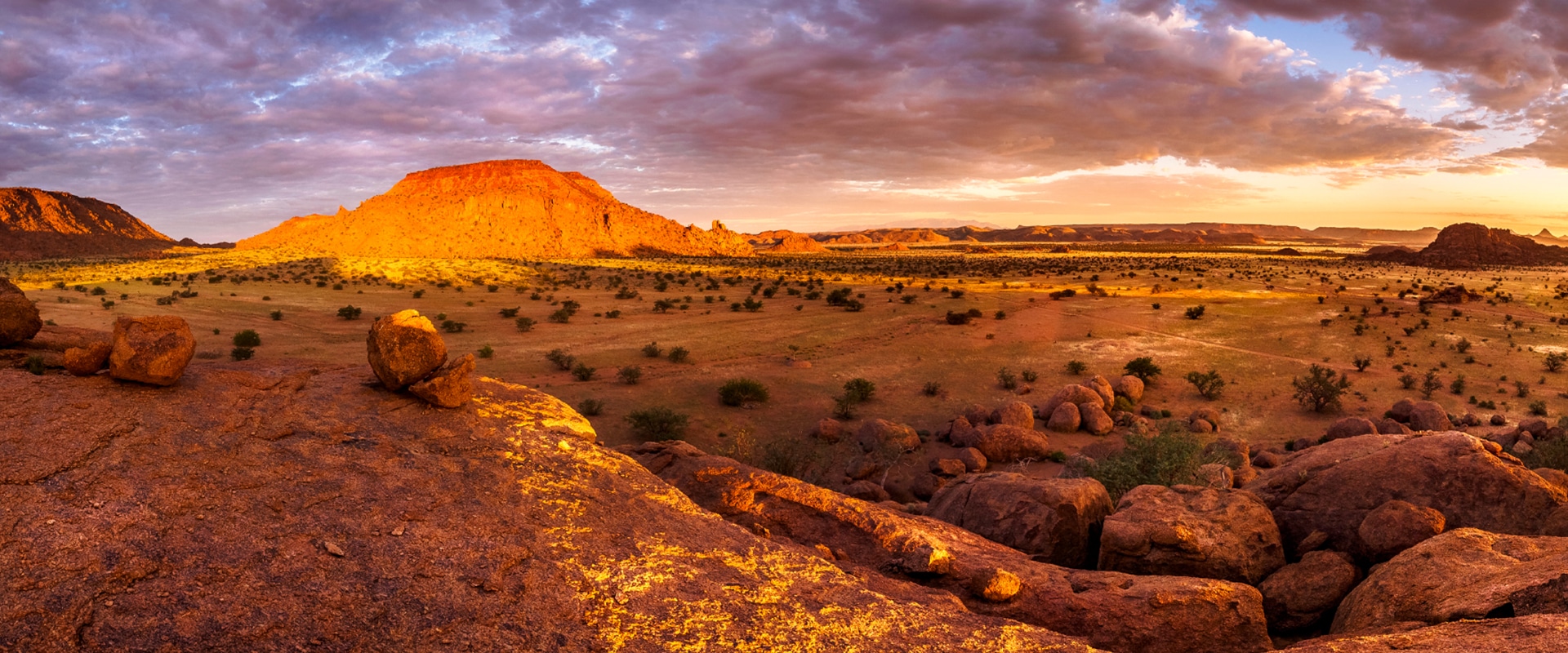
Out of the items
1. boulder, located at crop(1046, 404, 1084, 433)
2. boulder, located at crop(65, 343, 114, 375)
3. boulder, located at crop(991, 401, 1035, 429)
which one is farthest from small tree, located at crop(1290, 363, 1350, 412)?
boulder, located at crop(65, 343, 114, 375)

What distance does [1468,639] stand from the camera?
442 centimetres

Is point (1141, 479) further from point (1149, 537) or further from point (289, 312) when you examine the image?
point (289, 312)

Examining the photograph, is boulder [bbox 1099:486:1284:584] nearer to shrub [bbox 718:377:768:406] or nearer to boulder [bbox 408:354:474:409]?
boulder [bbox 408:354:474:409]

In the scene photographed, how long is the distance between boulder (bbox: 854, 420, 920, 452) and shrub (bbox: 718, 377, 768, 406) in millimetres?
3728

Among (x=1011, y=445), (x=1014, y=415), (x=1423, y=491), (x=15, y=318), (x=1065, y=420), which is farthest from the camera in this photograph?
(x=1065, y=420)

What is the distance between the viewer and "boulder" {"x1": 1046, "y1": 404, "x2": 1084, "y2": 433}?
17094 millimetres

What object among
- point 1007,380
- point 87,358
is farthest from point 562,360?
point 87,358

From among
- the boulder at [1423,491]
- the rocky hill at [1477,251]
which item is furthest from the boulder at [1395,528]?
the rocky hill at [1477,251]

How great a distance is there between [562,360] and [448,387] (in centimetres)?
1591

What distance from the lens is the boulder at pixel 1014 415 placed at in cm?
1672

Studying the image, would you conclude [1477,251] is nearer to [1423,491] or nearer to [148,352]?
[1423,491]

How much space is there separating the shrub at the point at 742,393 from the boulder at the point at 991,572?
1067 centimetres

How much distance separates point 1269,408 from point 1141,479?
1079cm

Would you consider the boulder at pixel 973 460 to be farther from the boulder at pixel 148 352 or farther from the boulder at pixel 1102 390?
the boulder at pixel 148 352
